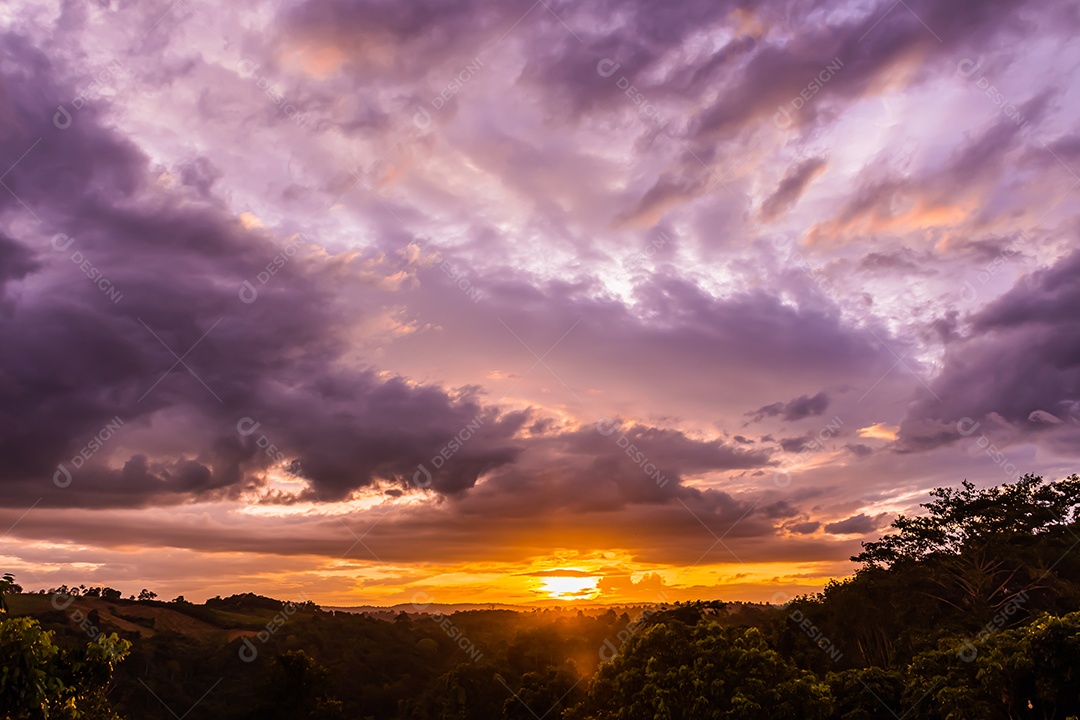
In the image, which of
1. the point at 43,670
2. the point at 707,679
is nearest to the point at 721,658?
the point at 707,679

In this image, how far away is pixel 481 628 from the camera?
189 m

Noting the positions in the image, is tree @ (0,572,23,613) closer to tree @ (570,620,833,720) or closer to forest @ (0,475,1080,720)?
forest @ (0,475,1080,720)

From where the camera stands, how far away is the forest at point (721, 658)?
25.8m

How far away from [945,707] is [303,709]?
5968cm

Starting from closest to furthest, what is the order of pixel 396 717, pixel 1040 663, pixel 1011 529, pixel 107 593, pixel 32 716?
1. pixel 32 716
2. pixel 1040 663
3. pixel 1011 529
4. pixel 396 717
5. pixel 107 593

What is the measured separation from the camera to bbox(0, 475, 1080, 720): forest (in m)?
25.8

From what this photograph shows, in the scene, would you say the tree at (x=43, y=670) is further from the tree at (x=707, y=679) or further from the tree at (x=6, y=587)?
the tree at (x=707, y=679)

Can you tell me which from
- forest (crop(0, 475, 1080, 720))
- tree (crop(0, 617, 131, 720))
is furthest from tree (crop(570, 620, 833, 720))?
tree (crop(0, 617, 131, 720))

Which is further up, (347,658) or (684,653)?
(684,653)

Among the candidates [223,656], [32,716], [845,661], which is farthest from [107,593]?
[32,716]

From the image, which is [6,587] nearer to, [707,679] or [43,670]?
[43,670]

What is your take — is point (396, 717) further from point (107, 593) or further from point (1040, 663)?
point (1040, 663)

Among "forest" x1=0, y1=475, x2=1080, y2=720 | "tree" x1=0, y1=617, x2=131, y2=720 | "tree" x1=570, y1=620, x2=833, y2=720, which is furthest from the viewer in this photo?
"tree" x1=570, y1=620, x2=833, y2=720

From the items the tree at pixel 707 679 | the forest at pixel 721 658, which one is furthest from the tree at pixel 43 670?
the tree at pixel 707 679
